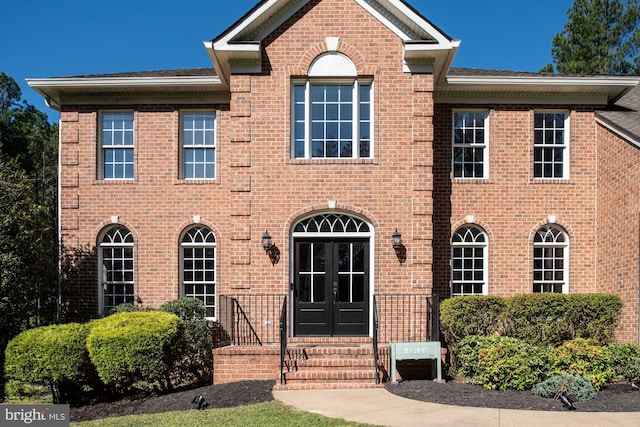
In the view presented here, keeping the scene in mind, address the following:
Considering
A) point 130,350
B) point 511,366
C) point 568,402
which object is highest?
point 130,350

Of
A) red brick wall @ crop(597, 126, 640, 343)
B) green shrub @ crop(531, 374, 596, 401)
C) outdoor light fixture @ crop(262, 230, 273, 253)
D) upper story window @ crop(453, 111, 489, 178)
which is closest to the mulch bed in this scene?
green shrub @ crop(531, 374, 596, 401)

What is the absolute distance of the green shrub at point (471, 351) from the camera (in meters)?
10.6

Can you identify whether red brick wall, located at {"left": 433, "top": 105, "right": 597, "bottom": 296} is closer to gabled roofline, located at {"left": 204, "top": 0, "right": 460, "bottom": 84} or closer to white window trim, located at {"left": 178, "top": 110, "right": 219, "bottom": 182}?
gabled roofline, located at {"left": 204, "top": 0, "right": 460, "bottom": 84}

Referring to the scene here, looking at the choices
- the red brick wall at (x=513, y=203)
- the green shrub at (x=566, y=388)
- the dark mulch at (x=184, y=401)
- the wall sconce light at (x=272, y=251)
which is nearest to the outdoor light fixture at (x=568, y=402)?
the green shrub at (x=566, y=388)

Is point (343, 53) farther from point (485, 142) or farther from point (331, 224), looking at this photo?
point (485, 142)

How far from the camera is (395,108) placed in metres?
12.4

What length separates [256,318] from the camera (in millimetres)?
12172

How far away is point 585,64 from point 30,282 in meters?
25.5

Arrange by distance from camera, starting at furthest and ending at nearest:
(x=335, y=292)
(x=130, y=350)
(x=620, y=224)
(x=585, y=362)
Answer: (x=620, y=224) < (x=335, y=292) < (x=130, y=350) < (x=585, y=362)

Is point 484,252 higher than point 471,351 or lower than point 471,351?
higher

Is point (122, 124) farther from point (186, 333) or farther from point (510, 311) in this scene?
point (510, 311)

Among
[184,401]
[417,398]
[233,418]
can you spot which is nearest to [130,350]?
[184,401]

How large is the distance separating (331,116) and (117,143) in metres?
5.51

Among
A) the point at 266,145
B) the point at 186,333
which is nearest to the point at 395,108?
the point at 266,145
